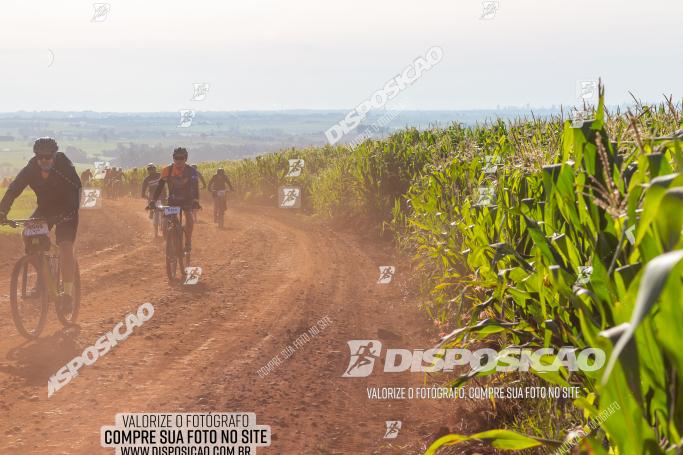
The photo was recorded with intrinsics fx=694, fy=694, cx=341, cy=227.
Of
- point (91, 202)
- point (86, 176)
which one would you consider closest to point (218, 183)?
point (91, 202)

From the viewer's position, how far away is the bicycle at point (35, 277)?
8.02m

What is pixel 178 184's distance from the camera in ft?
40.1

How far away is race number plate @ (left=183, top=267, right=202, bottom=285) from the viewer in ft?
39.2

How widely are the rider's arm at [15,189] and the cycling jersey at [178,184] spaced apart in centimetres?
399

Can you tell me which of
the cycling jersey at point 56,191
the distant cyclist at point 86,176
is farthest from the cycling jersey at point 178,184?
the distant cyclist at point 86,176

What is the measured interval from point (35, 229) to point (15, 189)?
564 millimetres

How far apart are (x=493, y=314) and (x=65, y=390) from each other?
3994 millimetres

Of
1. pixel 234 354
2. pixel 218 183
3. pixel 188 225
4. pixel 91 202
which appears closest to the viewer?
pixel 234 354

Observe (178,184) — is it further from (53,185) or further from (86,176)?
(86,176)

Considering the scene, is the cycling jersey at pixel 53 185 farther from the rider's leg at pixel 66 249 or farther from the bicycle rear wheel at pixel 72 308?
the bicycle rear wheel at pixel 72 308

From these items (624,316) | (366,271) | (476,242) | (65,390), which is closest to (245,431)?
(65,390)

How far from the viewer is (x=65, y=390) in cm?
649

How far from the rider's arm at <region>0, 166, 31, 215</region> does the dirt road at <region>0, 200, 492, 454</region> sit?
5.09 feet

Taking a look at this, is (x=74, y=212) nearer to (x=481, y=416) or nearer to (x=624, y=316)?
(x=481, y=416)
